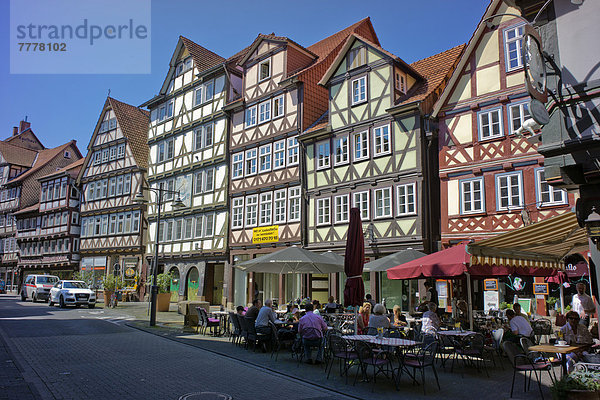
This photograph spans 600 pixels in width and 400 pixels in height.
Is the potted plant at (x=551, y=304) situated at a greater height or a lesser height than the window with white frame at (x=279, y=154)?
lesser

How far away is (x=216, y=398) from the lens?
24.1ft

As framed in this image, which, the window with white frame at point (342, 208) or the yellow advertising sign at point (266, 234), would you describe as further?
the yellow advertising sign at point (266, 234)

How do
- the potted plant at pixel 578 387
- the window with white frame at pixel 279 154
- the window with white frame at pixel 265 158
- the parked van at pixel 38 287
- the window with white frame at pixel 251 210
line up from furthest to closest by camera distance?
the parked van at pixel 38 287 → the window with white frame at pixel 251 210 → the window with white frame at pixel 265 158 → the window with white frame at pixel 279 154 → the potted plant at pixel 578 387

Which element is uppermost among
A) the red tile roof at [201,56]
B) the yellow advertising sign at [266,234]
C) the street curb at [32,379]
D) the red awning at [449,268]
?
A: the red tile roof at [201,56]

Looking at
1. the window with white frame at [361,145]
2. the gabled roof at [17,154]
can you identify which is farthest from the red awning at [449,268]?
the gabled roof at [17,154]

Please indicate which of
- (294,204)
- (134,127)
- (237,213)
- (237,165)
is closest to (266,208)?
(294,204)

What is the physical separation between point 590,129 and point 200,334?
521 inches

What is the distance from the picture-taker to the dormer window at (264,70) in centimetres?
2828

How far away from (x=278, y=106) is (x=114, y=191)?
19933mm

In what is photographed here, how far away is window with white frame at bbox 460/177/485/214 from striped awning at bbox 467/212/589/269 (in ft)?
16.2

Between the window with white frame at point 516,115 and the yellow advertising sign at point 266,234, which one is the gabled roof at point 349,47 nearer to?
the window with white frame at point 516,115

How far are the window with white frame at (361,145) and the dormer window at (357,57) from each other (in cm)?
347

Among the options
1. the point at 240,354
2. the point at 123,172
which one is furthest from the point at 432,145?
the point at 123,172

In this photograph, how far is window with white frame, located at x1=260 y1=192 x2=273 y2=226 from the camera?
2633 cm
